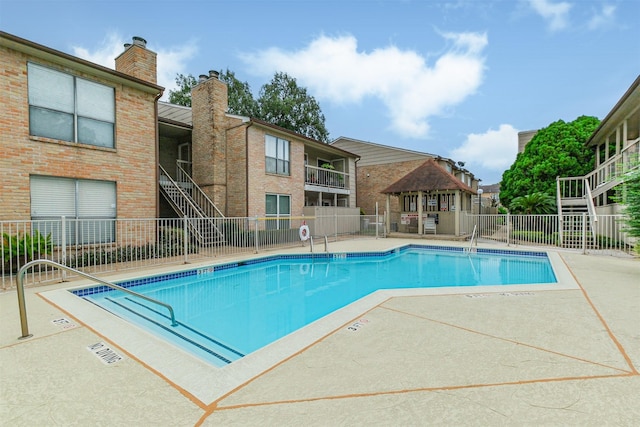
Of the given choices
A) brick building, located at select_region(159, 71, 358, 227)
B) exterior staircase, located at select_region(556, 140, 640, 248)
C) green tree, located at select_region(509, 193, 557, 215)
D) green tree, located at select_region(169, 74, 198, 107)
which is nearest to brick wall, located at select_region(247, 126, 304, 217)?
brick building, located at select_region(159, 71, 358, 227)

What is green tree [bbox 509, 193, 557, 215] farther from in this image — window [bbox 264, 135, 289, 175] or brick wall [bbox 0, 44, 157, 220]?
brick wall [bbox 0, 44, 157, 220]

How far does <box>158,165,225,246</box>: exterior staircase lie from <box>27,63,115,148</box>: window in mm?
3783

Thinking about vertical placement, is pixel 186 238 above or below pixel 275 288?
above

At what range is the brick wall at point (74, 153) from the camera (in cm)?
808

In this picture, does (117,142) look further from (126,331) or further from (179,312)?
(126,331)

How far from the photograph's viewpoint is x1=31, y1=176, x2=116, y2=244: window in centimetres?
861

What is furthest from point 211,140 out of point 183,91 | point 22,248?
point 183,91

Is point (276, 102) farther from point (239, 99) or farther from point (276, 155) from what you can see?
point (276, 155)

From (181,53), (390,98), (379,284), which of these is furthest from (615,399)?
(181,53)

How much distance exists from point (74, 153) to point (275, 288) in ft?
24.6

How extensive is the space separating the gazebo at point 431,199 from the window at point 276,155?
21.5 ft

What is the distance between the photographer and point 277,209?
16.4 metres

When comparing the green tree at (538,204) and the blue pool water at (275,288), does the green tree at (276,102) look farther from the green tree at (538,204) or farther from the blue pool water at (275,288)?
the blue pool water at (275,288)

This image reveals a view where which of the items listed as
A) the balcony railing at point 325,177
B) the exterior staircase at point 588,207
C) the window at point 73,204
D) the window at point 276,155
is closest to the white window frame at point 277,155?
the window at point 276,155
